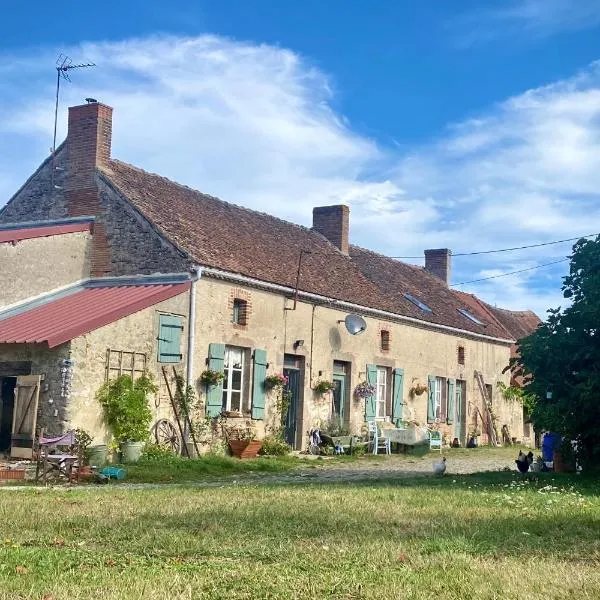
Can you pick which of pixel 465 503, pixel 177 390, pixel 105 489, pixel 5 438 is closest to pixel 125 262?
pixel 177 390

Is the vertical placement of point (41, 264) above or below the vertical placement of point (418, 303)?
below

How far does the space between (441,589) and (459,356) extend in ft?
80.8

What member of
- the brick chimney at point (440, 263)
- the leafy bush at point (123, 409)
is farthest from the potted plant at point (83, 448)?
the brick chimney at point (440, 263)

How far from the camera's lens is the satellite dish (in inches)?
915

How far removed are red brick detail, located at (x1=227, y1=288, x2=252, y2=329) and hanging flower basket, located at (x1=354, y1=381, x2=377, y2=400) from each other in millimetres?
4882

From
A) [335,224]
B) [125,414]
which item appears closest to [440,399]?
[335,224]

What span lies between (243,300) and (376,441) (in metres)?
6.02

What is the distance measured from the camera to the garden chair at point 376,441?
77.8 feet

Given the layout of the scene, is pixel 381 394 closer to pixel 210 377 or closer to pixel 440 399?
pixel 440 399

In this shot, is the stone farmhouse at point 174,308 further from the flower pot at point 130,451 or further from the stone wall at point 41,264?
the flower pot at point 130,451

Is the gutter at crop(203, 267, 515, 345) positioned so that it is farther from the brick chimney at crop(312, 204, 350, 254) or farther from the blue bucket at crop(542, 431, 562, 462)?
the blue bucket at crop(542, 431, 562, 462)

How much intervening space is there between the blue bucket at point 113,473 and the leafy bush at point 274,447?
6007 mm

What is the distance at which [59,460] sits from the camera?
46.4ft

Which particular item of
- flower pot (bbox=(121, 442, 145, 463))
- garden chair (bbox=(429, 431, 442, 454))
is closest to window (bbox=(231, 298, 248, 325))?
flower pot (bbox=(121, 442, 145, 463))
